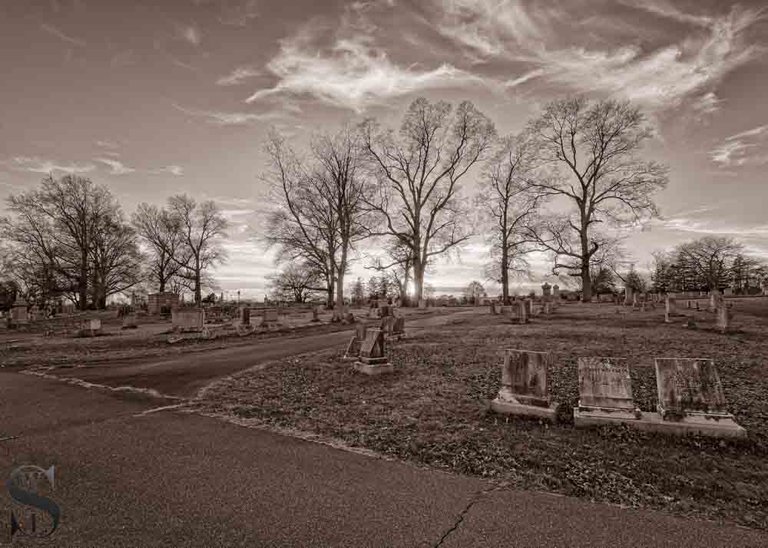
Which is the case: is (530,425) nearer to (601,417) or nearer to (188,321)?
(601,417)

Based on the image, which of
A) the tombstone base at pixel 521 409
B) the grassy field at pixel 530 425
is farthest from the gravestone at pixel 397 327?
the tombstone base at pixel 521 409

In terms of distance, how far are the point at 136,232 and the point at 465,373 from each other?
47.4 m

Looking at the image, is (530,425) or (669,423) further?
(530,425)

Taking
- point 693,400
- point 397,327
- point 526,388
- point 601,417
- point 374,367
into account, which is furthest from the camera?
point 397,327

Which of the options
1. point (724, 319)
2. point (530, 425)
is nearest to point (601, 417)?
point (530, 425)

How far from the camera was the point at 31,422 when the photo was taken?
502 centimetres

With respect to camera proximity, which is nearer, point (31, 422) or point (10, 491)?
point (10, 491)

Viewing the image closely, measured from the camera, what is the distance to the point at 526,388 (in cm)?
519

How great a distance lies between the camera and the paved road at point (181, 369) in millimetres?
7270

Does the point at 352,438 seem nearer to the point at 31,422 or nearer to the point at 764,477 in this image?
the point at 764,477

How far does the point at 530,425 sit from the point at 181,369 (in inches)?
310

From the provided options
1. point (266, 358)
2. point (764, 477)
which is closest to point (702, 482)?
point (764, 477)

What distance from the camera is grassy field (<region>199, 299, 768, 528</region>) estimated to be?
3262mm

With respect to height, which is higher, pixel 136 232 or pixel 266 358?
pixel 136 232
